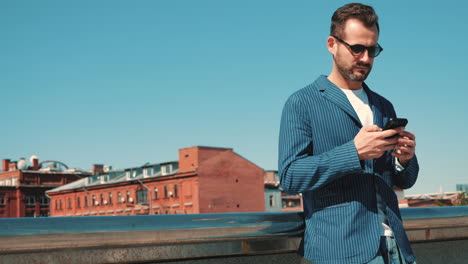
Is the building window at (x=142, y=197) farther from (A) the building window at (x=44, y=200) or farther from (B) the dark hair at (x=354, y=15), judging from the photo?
(B) the dark hair at (x=354, y=15)

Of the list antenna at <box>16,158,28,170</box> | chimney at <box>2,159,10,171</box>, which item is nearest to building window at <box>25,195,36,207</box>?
antenna at <box>16,158,28,170</box>

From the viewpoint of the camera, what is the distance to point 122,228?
6.45 ft

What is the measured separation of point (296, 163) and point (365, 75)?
0.41m

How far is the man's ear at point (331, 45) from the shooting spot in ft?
6.60

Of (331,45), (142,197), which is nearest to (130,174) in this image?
(142,197)

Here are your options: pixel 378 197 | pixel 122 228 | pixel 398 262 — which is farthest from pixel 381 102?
pixel 122 228

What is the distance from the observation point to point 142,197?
61.2 m

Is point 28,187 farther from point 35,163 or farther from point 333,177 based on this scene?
point 333,177

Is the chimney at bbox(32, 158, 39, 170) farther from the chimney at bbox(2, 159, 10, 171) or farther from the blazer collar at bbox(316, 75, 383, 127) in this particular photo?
the blazer collar at bbox(316, 75, 383, 127)

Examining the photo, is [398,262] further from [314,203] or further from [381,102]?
[381,102]

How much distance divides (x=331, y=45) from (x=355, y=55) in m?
0.11

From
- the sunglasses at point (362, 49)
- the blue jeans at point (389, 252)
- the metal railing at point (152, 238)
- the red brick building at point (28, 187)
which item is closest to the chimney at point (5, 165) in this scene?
the red brick building at point (28, 187)

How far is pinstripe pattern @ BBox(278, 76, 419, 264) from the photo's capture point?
1.77 meters

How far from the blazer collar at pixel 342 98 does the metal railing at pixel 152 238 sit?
453 mm
